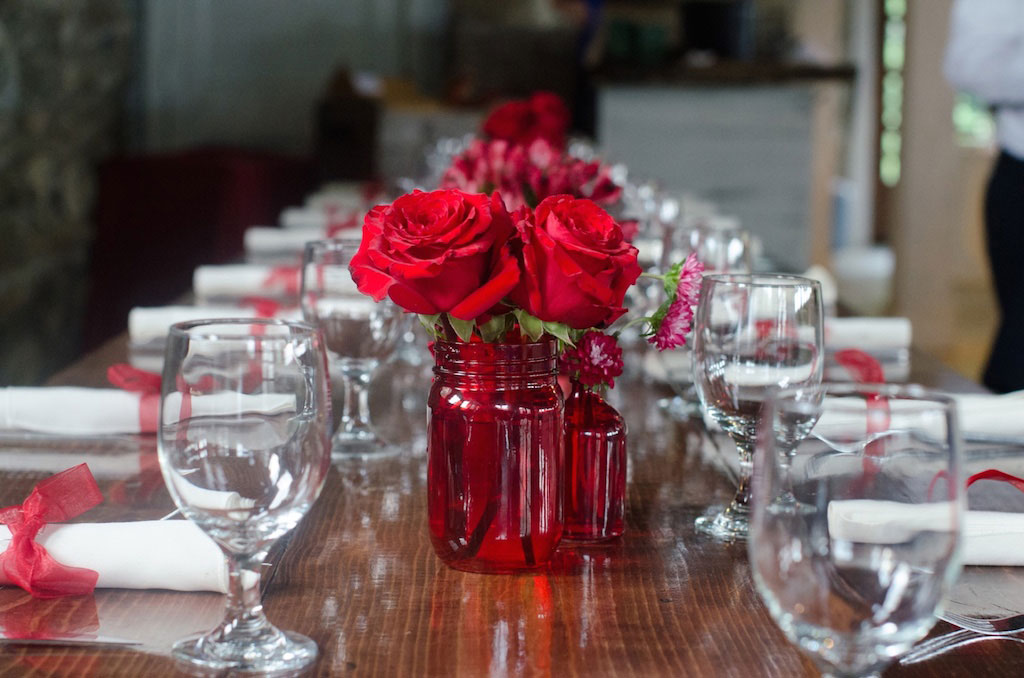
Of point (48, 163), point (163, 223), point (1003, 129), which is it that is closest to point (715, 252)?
point (1003, 129)

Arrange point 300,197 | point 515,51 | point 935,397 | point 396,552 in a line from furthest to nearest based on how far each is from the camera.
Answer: point 515,51
point 300,197
point 396,552
point 935,397

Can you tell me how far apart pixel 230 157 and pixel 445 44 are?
2.08 m

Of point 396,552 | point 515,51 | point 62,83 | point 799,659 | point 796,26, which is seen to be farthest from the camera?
point 796,26

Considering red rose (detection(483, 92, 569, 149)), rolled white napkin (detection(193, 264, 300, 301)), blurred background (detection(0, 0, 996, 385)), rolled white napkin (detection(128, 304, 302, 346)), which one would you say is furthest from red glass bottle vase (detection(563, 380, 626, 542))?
blurred background (detection(0, 0, 996, 385))

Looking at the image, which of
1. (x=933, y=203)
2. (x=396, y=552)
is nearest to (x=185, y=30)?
(x=933, y=203)

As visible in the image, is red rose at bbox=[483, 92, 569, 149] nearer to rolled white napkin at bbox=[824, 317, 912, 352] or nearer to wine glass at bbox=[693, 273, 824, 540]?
rolled white napkin at bbox=[824, 317, 912, 352]

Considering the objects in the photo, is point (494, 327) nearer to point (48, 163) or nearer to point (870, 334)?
point (870, 334)

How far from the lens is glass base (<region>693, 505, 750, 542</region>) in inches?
32.3

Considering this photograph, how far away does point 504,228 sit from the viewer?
0.69 metres

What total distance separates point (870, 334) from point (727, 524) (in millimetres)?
792

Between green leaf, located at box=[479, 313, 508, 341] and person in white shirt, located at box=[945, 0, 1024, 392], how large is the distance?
1.65 meters

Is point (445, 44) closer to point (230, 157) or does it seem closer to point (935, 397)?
point (230, 157)

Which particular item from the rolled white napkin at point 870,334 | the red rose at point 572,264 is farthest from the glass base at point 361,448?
the rolled white napkin at point 870,334

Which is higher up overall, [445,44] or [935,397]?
[445,44]
